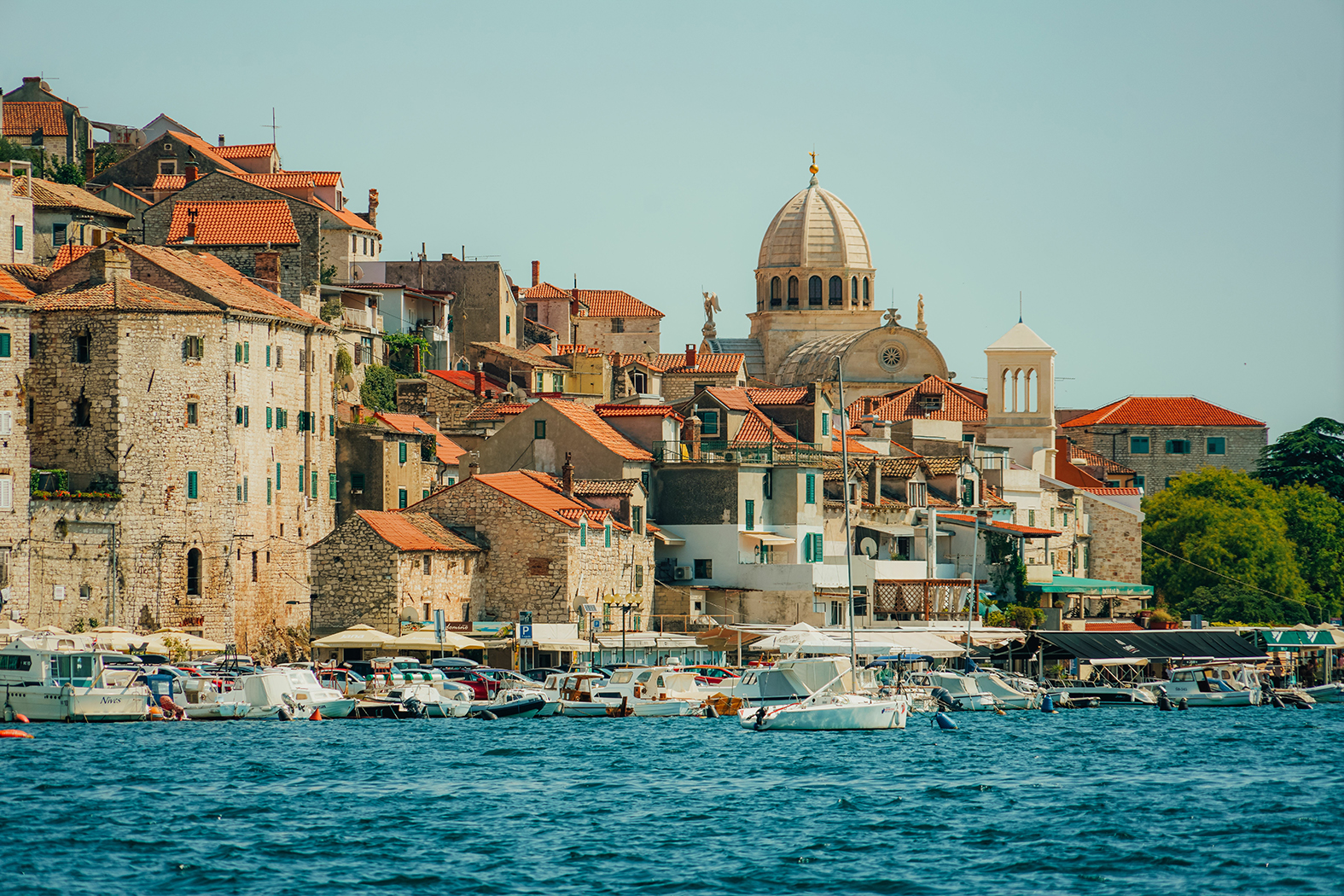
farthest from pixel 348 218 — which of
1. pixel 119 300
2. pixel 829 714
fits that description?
pixel 829 714

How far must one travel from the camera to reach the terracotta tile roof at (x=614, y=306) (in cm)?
13162

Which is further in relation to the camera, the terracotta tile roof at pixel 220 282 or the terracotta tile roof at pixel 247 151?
the terracotta tile roof at pixel 247 151

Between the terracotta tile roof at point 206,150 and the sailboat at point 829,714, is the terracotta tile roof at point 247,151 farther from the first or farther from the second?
the sailboat at point 829,714

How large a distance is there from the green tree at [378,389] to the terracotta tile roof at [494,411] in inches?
136

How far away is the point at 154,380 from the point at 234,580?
740cm

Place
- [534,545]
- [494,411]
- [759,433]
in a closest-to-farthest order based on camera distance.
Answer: [534,545], [759,433], [494,411]

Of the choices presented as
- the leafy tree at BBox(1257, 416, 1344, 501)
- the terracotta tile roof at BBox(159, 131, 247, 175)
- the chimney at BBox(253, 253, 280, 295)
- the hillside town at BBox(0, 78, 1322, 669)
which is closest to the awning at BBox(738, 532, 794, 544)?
the hillside town at BBox(0, 78, 1322, 669)

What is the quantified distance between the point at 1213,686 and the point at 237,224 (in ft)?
136

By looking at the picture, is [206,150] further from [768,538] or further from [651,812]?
[651,812]

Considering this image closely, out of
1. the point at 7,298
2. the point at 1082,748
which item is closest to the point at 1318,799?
the point at 1082,748

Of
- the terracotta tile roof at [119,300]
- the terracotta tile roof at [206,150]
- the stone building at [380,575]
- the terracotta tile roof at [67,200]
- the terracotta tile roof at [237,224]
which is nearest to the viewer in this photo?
the stone building at [380,575]

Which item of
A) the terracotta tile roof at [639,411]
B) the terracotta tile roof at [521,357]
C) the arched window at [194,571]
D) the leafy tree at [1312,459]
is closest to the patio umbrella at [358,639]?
the arched window at [194,571]

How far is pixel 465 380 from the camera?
96875mm

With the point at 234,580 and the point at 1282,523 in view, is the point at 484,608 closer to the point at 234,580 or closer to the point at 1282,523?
the point at 234,580
